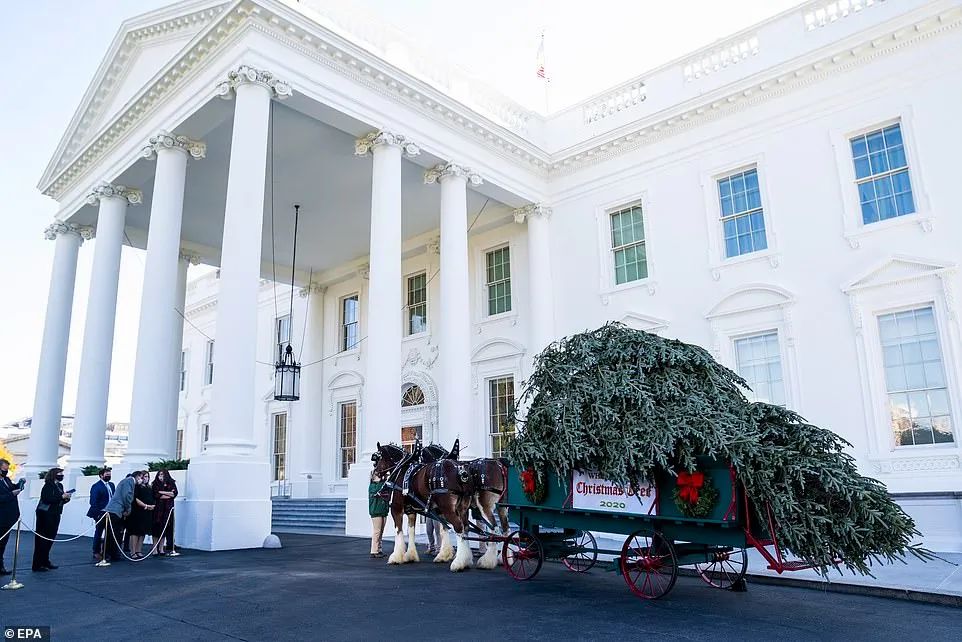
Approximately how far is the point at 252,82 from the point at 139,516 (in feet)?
25.6

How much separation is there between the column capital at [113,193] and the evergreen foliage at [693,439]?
47.5 ft

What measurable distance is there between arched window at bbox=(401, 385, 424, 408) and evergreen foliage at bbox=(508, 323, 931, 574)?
543 inches

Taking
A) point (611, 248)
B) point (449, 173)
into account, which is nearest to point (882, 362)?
point (611, 248)

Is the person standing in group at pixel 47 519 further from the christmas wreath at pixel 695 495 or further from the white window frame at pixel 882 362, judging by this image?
the white window frame at pixel 882 362

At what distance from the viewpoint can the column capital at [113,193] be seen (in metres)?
17.7

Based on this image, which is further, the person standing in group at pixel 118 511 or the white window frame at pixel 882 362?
the white window frame at pixel 882 362

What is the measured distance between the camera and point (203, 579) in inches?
328

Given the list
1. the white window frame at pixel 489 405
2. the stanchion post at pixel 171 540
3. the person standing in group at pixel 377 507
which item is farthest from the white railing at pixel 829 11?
the stanchion post at pixel 171 540

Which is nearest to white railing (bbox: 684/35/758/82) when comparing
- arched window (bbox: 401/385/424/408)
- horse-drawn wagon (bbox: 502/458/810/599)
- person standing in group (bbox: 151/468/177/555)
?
arched window (bbox: 401/385/424/408)

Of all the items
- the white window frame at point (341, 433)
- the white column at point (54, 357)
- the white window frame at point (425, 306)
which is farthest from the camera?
the white window frame at point (341, 433)

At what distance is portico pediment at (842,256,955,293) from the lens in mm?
12242

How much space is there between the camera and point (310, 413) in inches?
956

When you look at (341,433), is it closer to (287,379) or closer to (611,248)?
(287,379)

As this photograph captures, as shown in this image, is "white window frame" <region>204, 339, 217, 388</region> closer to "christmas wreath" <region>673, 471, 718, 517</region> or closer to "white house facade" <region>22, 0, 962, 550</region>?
"white house facade" <region>22, 0, 962, 550</region>
